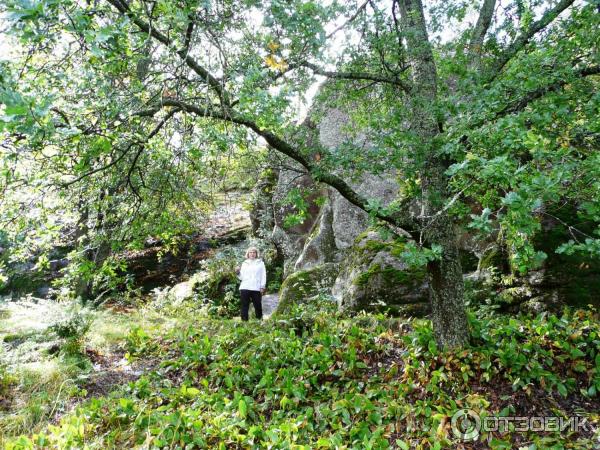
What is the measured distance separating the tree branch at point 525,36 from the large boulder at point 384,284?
2.78 metres

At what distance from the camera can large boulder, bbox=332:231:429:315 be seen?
6.48 meters

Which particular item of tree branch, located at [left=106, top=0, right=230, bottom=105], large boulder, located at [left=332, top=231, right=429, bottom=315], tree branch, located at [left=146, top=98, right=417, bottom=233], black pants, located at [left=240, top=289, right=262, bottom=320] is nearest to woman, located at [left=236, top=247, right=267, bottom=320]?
black pants, located at [left=240, top=289, right=262, bottom=320]

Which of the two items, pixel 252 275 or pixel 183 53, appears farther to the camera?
pixel 252 275

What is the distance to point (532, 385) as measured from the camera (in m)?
4.12

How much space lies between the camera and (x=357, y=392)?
14.6 ft

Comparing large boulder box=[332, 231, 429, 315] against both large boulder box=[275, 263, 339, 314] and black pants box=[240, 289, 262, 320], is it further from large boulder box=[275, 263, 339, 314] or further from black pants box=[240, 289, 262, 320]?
black pants box=[240, 289, 262, 320]

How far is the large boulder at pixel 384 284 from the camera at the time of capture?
6.48m
